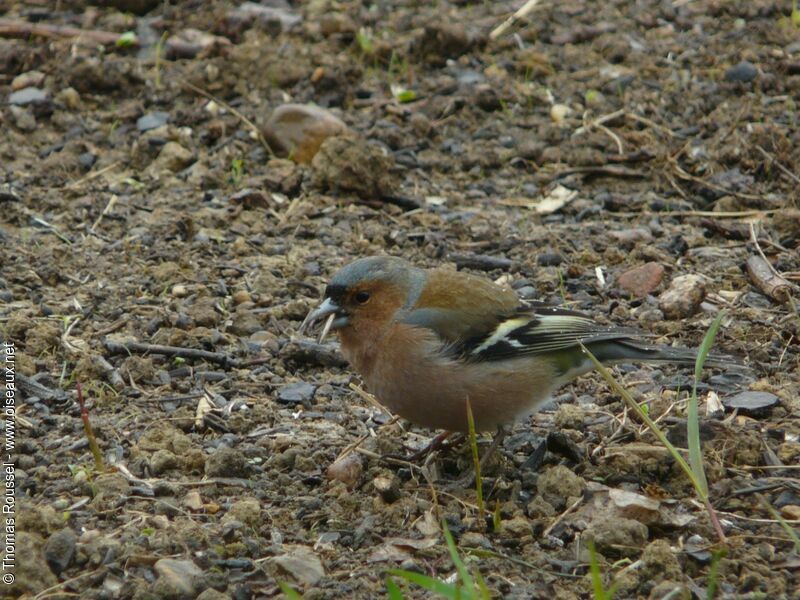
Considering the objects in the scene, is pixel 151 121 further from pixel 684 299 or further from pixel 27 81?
pixel 684 299

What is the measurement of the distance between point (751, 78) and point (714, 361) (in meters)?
3.63

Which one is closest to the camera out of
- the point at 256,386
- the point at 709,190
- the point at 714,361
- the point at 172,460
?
the point at 172,460

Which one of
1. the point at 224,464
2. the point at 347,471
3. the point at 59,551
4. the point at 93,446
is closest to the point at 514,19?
the point at 347,471

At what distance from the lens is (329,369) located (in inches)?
214

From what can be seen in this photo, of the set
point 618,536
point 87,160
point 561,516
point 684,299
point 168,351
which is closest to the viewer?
point 618,536

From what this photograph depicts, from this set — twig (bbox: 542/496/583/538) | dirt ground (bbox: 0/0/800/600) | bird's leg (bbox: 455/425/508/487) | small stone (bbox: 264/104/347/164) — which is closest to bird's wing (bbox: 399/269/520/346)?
bird's leg (bbox: 455/425/508/487)

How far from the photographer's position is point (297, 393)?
5.12 m

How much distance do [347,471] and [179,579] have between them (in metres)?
1.01

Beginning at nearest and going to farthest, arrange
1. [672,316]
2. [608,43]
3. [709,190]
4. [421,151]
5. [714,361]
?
[714,361] → [672,316] → [709,190] → [421,151] → [608,43]

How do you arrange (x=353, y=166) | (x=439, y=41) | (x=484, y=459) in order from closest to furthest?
(x=484, y=459) → (x=353, y=166) → (x=439, y=41)

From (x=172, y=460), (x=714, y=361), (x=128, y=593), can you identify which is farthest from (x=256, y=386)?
(x=714, y=361)

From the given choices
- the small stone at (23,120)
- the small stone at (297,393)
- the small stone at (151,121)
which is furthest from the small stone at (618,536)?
the small stone at (23,120)

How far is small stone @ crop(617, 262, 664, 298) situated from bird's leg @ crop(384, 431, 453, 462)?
5.07ft

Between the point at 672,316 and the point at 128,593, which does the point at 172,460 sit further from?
the point at 672,316
